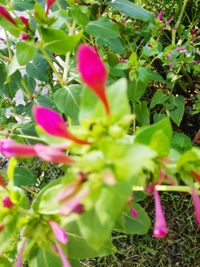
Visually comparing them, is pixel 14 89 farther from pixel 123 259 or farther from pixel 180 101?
pixel 123 259

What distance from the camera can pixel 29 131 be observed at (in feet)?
3.22

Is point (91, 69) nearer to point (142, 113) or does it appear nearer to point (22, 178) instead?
point (22, 178)

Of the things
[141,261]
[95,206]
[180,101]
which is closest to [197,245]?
[141,261]

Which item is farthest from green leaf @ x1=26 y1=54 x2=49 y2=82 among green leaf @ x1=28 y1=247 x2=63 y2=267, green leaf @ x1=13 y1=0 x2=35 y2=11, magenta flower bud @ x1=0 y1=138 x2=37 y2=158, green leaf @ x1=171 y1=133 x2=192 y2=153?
magenta flower bud @ x1=0 y1=138 x2=37 y2=158

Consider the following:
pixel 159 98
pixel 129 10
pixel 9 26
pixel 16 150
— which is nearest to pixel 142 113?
pixel 159 98

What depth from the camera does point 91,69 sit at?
40 cm

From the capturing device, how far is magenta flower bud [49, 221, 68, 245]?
51cm

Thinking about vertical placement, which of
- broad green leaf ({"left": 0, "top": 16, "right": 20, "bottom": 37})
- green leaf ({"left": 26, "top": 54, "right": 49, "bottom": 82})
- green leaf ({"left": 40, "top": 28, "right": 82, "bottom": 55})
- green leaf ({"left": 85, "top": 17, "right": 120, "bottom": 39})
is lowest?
green leaf ({"left": 26, "top": 54, "right": 49, "bottom": 82})

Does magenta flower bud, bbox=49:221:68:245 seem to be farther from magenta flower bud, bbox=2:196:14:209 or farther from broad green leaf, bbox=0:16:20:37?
broad green leaf, bbox=0:16:20:37

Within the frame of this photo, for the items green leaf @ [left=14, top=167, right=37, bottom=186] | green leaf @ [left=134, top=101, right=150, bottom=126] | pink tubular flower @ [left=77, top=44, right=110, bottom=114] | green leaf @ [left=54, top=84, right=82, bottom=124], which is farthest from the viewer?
green leaf @ [left=134, top=101, right=150, bottom=126]

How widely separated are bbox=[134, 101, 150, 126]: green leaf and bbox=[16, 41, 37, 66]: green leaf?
1.60 ft

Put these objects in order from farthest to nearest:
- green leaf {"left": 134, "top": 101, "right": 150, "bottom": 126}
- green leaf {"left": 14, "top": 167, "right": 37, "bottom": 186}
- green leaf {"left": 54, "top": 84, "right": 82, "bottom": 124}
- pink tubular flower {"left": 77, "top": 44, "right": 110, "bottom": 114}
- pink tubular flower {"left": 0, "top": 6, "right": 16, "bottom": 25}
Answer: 1. green leaf {"left": 134, "top": 101, "right": 150, "bottom": 126}
2. green leaf {"left": 14, "top": 167, "right": 37, "bottom": 186}
3. green leaf {"left": 54, "top": 84, "right": 82, "bottom": 124}
4. pink tubular flower {"left": 0, "top": 6, "right": 16, "bottom": 25}
5. pink tubular flower {"left": 77, "top": 44, "right": 110, "bottom": 114}

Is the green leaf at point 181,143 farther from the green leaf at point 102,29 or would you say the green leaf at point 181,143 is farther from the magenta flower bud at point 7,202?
the magenta flower bud at point 7,202

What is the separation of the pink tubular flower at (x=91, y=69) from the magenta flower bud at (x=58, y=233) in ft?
0.61
